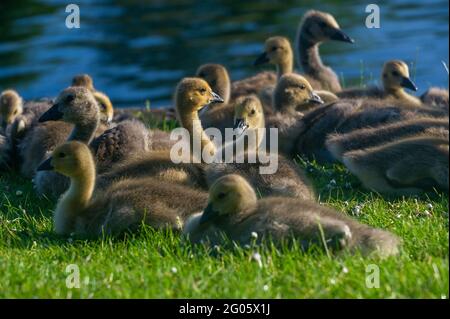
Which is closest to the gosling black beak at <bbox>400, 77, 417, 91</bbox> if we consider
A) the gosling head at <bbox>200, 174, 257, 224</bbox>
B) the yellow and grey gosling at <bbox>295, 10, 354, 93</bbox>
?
the yellow and grey gosling at <bbox>295, 10, 354, 93</bbox>

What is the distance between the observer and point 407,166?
754cm

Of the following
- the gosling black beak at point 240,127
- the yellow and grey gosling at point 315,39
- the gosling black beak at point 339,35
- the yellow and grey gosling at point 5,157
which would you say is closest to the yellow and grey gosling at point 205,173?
the gosling black beak at point 240,127

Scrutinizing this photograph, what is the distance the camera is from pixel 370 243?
587 centimetres

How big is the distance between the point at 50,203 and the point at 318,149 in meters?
2.45

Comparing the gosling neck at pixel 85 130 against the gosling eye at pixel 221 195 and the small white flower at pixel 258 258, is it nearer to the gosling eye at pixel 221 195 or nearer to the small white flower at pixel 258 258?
the gosling eye at pixel 221 195

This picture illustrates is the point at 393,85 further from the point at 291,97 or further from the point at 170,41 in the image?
the point at 170,41

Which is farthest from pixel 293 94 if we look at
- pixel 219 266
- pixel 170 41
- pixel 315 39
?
pixel 170 41

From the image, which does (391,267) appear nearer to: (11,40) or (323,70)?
(323,70)

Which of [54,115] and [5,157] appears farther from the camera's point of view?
[5,157]

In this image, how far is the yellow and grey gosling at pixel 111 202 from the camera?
22.0ft

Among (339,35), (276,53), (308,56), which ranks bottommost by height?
(308,56)

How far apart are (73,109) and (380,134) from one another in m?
2.58

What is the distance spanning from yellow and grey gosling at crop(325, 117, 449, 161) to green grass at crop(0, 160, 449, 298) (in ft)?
2.97

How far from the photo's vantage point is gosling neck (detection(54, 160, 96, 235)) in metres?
6.97
